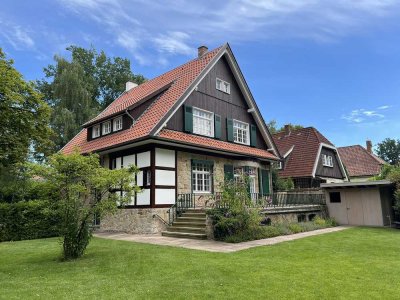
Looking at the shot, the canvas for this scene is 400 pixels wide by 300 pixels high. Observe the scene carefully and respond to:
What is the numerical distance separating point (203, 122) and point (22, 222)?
9.61 metres

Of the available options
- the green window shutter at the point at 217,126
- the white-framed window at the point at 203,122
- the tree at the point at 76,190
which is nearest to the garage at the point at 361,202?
the green window shutter at the point at 217,126

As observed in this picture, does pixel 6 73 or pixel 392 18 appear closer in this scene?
pixel 392 18

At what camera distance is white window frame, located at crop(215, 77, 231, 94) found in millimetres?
18686

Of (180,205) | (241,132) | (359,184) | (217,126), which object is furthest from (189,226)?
(359,184)

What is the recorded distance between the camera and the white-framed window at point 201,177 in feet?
53.1

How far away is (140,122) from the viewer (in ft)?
51.2

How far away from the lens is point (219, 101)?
60.9 feet

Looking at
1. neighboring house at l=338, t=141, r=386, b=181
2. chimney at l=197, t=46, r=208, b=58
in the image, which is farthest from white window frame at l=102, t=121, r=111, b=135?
neighboring house at l=338, t=141, r=386, b=181

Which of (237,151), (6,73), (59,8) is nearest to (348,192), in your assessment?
(237,151)

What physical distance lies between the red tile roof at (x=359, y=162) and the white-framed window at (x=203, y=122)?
2337cm

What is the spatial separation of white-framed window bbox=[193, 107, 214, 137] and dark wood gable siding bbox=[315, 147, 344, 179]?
41.1 feet

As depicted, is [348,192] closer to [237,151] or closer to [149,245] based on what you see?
[237,151]

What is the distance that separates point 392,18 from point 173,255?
380 inches

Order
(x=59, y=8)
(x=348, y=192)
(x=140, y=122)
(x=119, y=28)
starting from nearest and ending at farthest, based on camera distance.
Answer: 1. (x=59, y=8)
2. (x=119, y=28)
3. (x=140, y=122)
4. (x=348, y=192)
